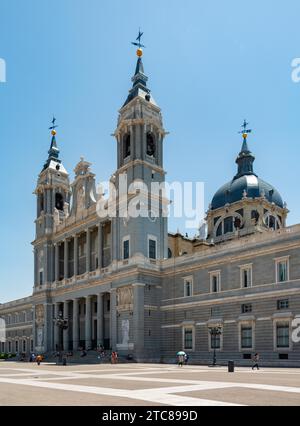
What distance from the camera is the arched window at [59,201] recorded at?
280 ft

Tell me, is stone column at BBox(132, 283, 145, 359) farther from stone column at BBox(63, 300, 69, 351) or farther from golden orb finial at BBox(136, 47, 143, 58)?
golden orb finial at BBox(136, 47, 143, 58)

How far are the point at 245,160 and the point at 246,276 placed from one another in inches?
1848

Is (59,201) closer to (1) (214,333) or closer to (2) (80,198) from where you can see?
(2) (80,198)

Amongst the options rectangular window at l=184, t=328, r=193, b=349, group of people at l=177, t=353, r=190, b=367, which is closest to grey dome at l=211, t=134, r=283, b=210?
rectangular window at l=184, t=328, r=193, b=349

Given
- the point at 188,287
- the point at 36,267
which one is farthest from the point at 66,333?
the point at 188,287

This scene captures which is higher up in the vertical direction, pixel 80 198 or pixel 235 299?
pixel 80 198

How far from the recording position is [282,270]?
46781mm

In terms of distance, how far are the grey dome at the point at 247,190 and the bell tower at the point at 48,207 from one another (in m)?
28.1

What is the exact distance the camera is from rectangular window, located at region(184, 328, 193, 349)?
55906 millimetres

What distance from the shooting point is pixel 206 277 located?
55.1 metres

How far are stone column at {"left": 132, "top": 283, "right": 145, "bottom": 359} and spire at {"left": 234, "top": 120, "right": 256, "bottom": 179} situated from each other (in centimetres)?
4190

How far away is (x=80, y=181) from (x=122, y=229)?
15627 millimetres

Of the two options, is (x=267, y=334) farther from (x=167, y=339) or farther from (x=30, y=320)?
(x=30, y=320)

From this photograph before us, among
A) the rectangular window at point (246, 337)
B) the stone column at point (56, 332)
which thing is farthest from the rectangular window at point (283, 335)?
the stone column at point (56, 332)
